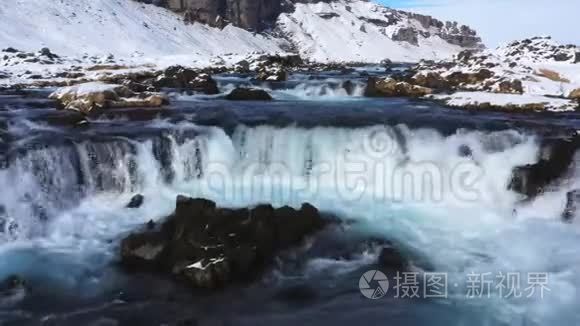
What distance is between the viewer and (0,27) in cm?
4369

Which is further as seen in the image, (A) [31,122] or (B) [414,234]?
(A) [31,122]

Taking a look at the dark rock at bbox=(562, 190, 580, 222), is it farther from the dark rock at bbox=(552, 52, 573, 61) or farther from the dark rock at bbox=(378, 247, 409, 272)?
the dark rock at bbox=(552, 52, 573, 61)

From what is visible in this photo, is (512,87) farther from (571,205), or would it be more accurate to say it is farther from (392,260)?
(392,260)

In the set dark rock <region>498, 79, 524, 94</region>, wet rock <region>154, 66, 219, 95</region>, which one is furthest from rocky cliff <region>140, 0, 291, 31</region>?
dark rock <region>498, 79, 524, 94</region>

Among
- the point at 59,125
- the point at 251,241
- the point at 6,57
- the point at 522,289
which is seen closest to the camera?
the point at 522,289

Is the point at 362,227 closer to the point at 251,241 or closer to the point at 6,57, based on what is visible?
the point at 251,241

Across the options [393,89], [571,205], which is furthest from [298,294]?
[393,89]

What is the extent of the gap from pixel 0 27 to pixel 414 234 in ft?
148

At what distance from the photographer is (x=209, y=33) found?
84250 mm

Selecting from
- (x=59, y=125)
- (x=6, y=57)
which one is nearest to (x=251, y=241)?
(x=59, y=125)

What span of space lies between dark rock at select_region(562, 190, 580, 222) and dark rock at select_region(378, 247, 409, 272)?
4.52 m

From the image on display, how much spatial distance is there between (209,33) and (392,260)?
80226mm

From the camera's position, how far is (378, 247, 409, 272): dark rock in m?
8.81

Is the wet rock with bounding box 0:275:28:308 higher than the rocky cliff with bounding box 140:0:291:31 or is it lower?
lower
